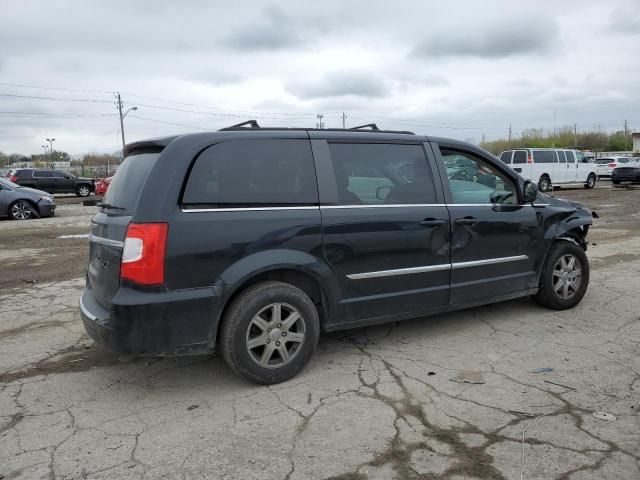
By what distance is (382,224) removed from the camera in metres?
4.01

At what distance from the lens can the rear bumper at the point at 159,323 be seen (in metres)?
3.25

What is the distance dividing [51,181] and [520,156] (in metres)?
22.5

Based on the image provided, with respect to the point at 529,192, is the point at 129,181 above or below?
above

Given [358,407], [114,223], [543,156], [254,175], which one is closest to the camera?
[358,407]

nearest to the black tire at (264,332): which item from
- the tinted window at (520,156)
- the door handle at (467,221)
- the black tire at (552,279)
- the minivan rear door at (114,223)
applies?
the minivan rear door at (114,223)

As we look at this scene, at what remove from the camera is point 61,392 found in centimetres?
363

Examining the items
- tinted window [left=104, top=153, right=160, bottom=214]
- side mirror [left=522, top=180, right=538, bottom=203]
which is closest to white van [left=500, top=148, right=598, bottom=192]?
side mirror [left=522, top=180, right=538, bottom=203]

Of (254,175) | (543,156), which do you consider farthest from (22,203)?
(543,156)

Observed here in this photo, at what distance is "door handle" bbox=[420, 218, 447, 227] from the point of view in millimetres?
4224

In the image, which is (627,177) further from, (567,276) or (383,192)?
(383,192)

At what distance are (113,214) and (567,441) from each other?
3208 mm

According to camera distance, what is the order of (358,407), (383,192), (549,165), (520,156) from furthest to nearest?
(549,165), (520,156), (383,192), (358,407)

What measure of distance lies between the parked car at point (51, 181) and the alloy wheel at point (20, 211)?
1026 centimetres

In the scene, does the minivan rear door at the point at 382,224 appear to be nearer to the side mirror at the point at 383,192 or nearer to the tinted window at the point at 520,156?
the side mirror at the point at 383,192
